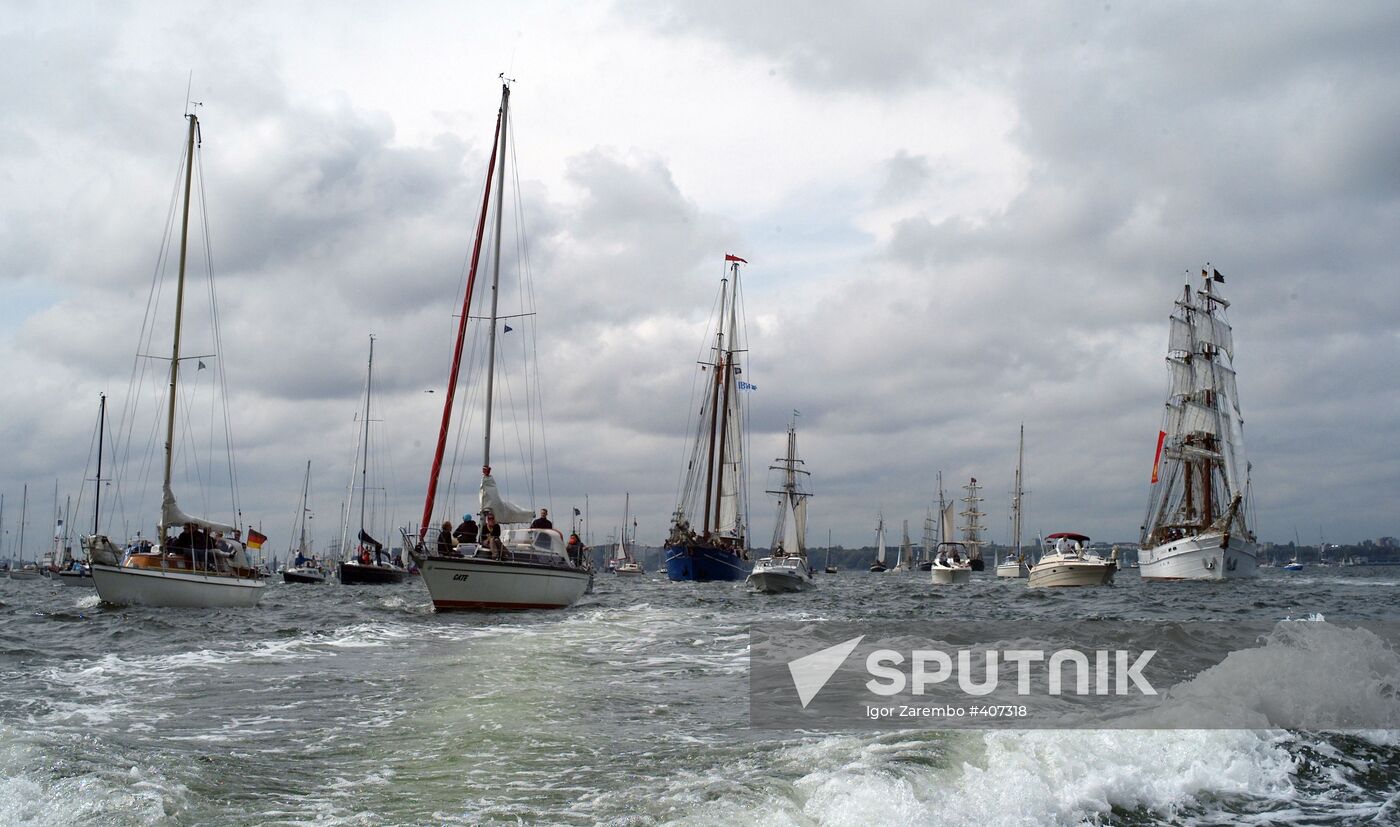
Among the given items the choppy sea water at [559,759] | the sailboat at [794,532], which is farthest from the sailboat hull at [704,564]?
the choppy sea water at [559,759]

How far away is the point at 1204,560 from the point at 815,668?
61.9 m

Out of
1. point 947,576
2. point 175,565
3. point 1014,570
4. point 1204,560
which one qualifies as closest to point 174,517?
point 175,565

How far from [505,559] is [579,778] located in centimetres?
1881

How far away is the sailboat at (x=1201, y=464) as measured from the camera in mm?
68438

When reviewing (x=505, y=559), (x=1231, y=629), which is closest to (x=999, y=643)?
(x=1231, y=629)

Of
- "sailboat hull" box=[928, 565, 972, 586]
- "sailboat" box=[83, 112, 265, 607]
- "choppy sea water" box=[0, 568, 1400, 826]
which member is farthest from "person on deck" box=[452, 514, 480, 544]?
"sailboat hull" box=[928, 565, 972, 586]

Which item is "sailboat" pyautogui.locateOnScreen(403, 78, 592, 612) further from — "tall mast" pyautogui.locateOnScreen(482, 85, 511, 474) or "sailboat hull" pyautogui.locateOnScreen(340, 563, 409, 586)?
"sailboat hull" pyautogui.locateOnScreen(340, 563, 409, 586)

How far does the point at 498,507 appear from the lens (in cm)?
2889

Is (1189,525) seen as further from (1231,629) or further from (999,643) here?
(999,643)

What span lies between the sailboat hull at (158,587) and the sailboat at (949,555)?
51985 millimetres

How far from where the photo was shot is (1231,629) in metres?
20.9

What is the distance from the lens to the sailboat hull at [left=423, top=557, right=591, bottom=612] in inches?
995

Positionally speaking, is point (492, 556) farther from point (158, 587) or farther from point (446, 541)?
point (158, 587)

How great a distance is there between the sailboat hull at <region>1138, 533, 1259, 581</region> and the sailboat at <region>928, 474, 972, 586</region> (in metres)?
13.9
